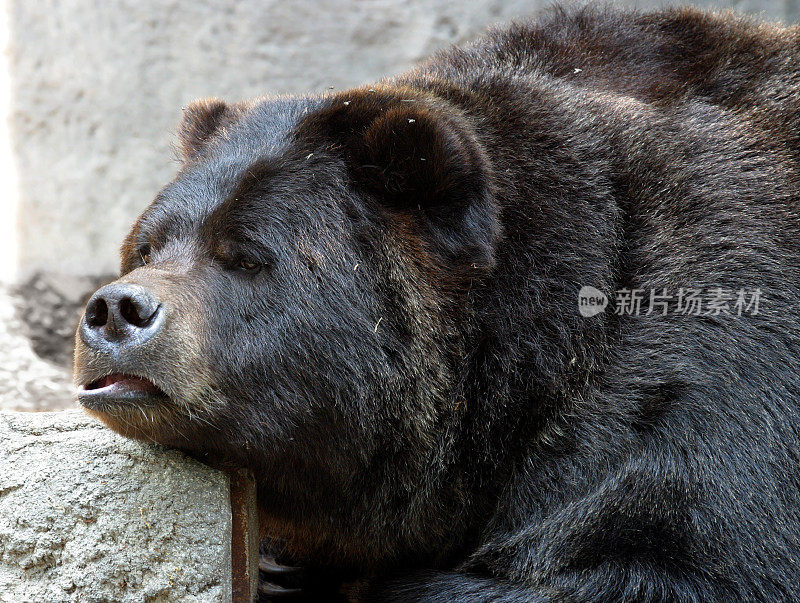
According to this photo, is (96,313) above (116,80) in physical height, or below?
below

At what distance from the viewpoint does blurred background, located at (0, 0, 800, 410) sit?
23.6 ft

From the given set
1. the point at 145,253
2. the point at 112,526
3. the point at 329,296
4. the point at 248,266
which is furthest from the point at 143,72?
the point at 112,526

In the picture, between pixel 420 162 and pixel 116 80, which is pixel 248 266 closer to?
pixel 420 162

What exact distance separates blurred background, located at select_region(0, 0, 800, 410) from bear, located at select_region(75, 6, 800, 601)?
3.80m

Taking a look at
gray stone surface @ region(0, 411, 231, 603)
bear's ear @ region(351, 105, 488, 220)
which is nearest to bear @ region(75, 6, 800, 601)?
bear's ear @ region(351, 105, 488, 220)

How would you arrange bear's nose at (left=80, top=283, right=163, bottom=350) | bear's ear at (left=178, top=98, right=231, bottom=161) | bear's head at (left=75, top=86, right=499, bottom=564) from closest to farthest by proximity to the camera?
1. bear's nose at (left=80, top=283, right=163, bottom=350)
2. bear's head at (left=75, top=86, right=499, bottom=564)
3. bear's ear at (left=178, top=98, right=231, bottom=161)

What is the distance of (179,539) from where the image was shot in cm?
320

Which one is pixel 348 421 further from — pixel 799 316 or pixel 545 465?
pixel 799 316

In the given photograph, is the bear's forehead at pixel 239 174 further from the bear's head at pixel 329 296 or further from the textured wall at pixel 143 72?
the textured wall at pixel 143 72

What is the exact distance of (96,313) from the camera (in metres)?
3.02

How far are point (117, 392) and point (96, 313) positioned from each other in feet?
0.84

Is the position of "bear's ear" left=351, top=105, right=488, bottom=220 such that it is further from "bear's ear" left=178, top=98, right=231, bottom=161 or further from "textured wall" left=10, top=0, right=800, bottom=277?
"textured wall" left=10, top=0, right=800, bottom=277

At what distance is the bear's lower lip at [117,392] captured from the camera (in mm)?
3025

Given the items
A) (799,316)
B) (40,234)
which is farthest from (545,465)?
(40,234)
